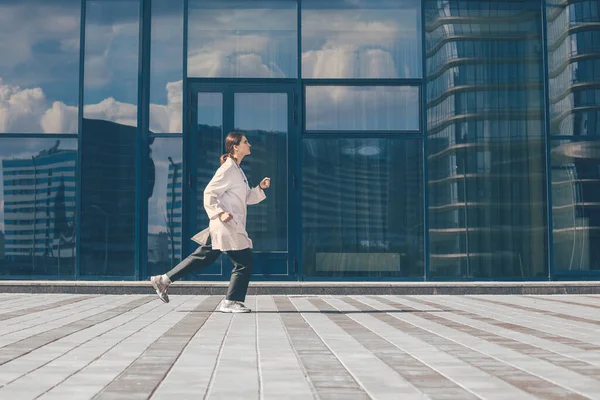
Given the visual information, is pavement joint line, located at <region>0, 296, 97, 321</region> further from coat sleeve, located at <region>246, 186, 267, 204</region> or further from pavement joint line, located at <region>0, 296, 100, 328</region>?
coat sleeve, located at <region>246, 186, 267, 204</region>

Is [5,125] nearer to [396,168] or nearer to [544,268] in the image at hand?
[396,168]

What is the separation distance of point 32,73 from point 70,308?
5150mm

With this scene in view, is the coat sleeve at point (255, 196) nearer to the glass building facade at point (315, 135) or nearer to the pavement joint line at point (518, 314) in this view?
the pavement joint line at point (518, 314)

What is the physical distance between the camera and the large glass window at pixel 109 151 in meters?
13.4

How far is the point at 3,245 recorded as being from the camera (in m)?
13.4

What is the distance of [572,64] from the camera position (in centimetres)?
1372

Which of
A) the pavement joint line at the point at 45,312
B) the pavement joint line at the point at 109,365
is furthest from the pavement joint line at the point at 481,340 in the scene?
the pavement joint line at the point at 45,312

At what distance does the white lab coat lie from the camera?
9.33 meters

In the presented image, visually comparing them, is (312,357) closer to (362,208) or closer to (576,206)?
(362,208)

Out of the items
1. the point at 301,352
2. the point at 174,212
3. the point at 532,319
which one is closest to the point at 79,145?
the point at 174,212

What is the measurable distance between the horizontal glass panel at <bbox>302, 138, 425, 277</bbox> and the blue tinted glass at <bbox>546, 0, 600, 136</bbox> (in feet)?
7.18

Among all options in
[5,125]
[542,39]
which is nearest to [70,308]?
[5,125]

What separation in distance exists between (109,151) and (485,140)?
18.2ft

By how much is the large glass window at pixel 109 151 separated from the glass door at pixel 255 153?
34.6 inches
